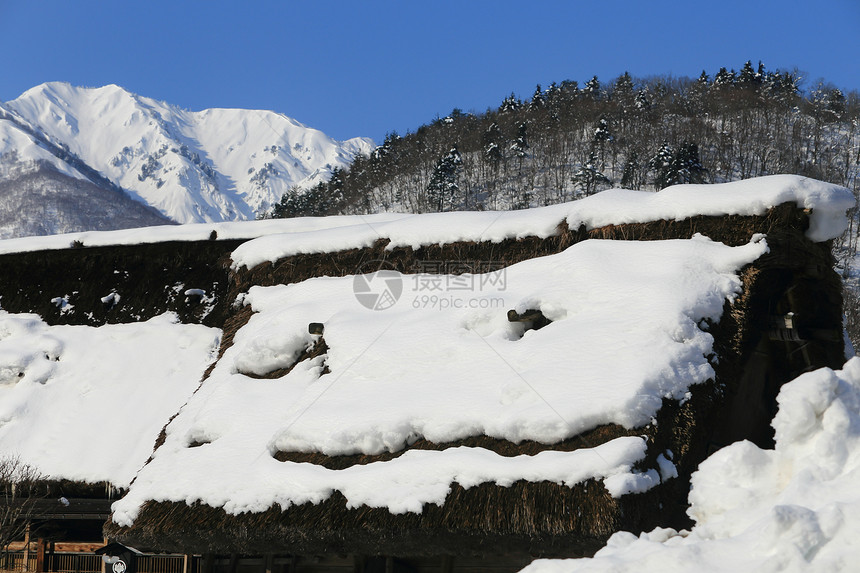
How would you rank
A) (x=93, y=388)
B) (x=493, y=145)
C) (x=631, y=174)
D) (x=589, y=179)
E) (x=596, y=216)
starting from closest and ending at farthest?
1. (x=596, y=216)
2. (x=93, y=388)
3. (x=589, y=179)
4. (x=631, y=174)
5. (x=493, y=145)

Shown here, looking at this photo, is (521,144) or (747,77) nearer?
(521,144)

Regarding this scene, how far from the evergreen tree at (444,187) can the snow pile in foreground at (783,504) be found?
56332mm

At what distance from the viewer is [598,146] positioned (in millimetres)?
72188

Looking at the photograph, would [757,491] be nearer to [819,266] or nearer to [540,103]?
[819,266]

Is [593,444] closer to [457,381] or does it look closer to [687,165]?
[457,381]

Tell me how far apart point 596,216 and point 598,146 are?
66077 mm

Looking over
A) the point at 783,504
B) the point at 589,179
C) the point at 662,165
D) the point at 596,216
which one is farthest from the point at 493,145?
the point at 783,504

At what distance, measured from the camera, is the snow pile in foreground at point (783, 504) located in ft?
10.5

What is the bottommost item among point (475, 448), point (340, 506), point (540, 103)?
point (340, 506)

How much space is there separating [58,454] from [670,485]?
335 inches

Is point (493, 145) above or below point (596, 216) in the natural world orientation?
above

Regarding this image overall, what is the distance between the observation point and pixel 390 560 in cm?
826

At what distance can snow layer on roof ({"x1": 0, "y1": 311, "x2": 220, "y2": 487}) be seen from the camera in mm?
10250

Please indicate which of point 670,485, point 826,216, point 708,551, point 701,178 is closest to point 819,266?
point 826,216
